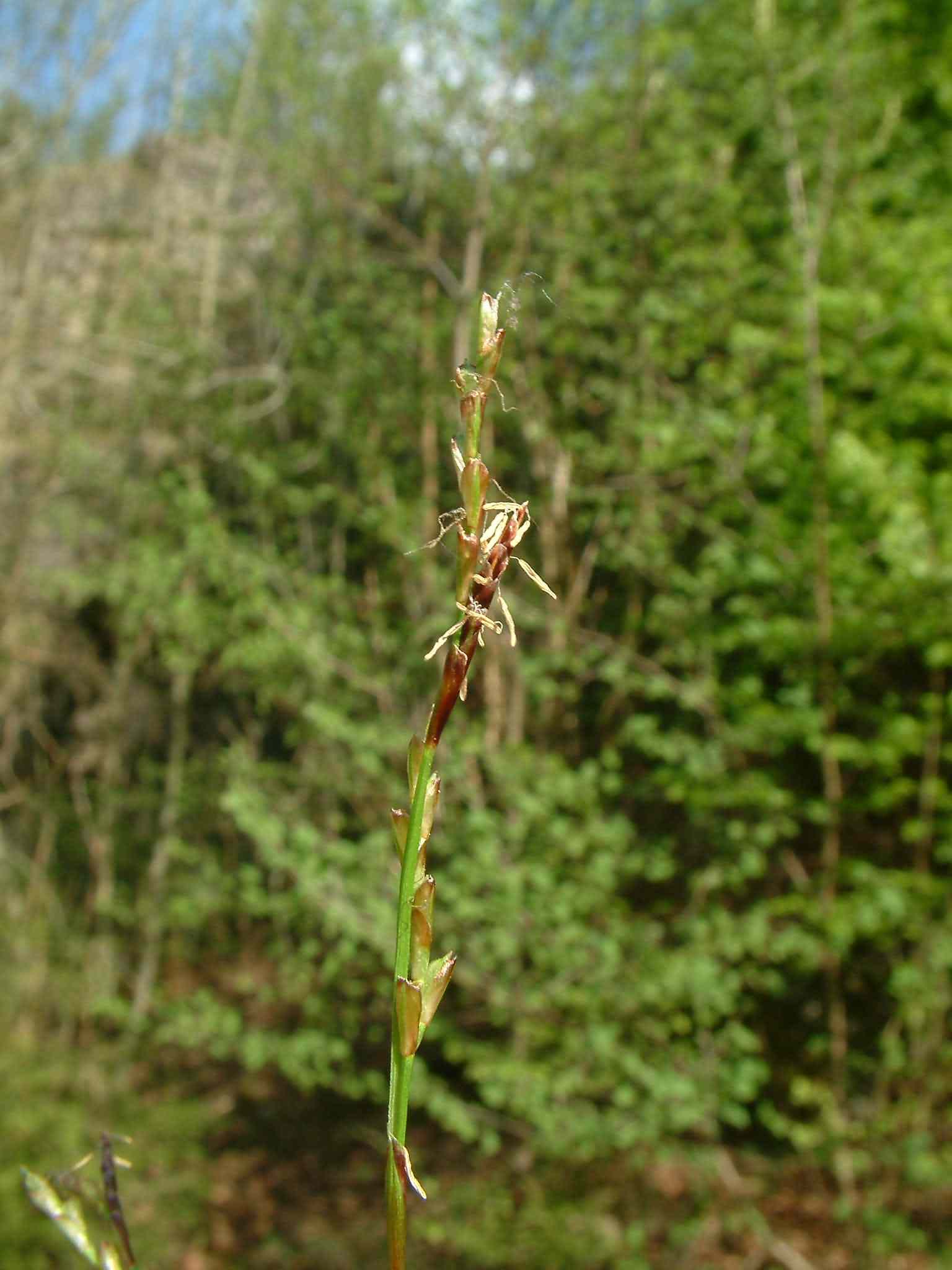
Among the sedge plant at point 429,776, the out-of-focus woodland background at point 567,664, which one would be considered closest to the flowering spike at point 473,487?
the sedge plant at point 429,776

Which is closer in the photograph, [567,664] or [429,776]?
[429,776]

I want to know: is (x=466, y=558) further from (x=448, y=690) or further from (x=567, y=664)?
(x=567, y=664)

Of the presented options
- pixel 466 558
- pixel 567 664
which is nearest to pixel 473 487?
pixel 466 558

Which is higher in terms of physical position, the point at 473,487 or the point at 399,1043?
the point at 473,487

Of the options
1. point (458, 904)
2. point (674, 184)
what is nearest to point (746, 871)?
point (458, 904)

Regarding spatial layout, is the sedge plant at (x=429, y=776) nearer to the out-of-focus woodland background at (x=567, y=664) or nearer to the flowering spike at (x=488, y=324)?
the flowering spike at (x=488, y=324)

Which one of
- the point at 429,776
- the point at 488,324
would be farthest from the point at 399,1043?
the point at 488,324

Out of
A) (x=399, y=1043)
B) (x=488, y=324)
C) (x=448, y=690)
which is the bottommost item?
(x=399, y=1043)

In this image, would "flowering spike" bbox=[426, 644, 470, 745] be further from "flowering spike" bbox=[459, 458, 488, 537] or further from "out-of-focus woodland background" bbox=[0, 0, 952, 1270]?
"out-of-focus woodland background" bbox=[0, 0, 952, 1270]

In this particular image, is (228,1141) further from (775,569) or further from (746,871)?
(775,569)
